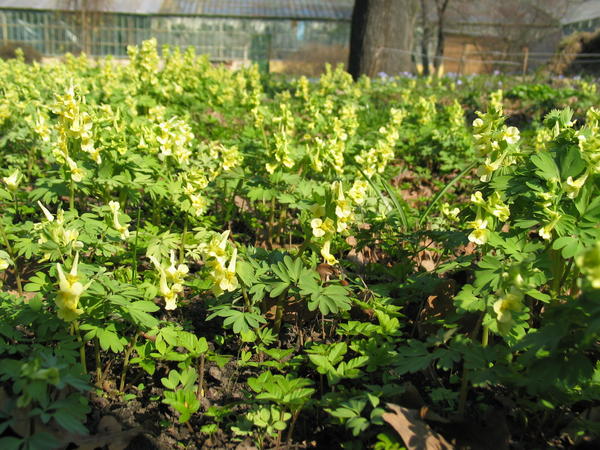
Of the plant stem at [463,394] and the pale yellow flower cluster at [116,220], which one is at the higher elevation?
the pale yellow flower cluster at [116,220]

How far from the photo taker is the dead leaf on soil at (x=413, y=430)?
1.86 metres

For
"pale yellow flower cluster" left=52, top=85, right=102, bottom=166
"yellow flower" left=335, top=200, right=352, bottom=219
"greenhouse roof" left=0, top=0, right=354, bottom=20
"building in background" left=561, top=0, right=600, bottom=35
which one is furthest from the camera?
"building in background" left=561, top=0, right=600, bottom=35

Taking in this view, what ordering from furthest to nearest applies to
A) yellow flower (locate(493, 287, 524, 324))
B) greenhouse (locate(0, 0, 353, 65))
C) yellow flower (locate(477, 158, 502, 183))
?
greenhouse (locate(0, 0, 353, 65))
yellow flower (locate(477, 158, 502, 183))
yellow flower (locate(493, 287, 524, 324))

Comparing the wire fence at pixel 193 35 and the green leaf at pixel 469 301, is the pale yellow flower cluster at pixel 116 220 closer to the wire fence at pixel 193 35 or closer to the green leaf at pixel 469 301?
the green leaf at pixel 469 301

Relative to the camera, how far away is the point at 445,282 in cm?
267

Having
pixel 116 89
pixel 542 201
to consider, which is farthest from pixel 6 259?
pixel 116 89

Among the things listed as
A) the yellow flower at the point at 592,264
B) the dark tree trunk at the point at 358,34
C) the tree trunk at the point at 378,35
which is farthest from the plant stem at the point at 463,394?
the dark tree trunk at the point at 358,34

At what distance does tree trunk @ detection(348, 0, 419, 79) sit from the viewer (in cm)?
1254

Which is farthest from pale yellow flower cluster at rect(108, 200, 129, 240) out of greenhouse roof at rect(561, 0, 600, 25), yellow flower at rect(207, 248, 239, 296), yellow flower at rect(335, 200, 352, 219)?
greenhouse roof at rect(561, 0, 600, 25)

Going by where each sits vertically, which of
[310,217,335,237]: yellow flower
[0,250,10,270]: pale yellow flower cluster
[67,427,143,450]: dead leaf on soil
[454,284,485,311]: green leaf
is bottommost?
[67,427,143,450]: dead leaf on soil

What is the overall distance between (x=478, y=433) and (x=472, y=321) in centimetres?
70

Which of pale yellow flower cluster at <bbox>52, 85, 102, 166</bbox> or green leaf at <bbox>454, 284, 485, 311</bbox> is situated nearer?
green leaf at <bbox>454, 284, 485, 311</bbox>

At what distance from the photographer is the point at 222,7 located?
34875 millimetres

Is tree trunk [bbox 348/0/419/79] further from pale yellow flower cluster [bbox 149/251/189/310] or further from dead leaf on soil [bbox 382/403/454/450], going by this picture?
dead leaf on soil [bbox 382/403/454/450]
